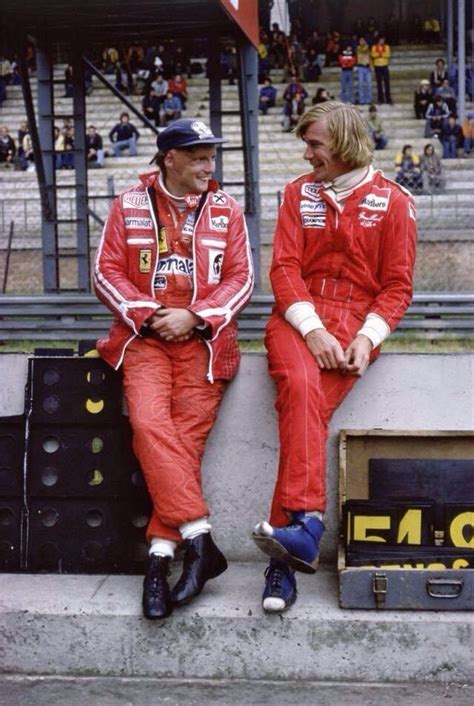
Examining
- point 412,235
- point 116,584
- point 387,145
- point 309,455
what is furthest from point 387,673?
point 387,145

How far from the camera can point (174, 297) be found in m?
5.30

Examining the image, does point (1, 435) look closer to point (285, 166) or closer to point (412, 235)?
point (412, 235)

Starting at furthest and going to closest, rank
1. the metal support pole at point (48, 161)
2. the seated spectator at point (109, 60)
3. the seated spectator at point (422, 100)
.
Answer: the seated spectator at point (109, 60) → the seated spectator at point (422, 100) → the metal support pole at point (48, 161)

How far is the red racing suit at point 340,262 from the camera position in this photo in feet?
16.9

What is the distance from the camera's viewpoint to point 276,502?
4.82 m

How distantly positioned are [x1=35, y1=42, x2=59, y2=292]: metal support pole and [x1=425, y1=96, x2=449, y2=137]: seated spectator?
16.3m

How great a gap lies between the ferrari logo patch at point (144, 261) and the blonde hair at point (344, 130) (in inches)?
32.9

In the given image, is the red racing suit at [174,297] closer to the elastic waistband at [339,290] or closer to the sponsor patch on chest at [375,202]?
the elastic waistband at [339,290]

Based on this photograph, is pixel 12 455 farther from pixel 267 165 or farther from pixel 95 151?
pixel 95 151

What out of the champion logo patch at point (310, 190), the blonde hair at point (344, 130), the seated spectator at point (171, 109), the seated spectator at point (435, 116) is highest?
the seated spectator at point (171, 109)

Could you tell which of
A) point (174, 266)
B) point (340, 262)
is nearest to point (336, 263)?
point (340, 262)

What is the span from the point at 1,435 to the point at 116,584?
0.84 meters

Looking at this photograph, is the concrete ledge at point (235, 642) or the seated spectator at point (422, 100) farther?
the seated spectator at point (422, 100)

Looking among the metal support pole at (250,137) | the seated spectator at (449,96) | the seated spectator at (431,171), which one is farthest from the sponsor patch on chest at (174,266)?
the seated spectator at (449,96)
